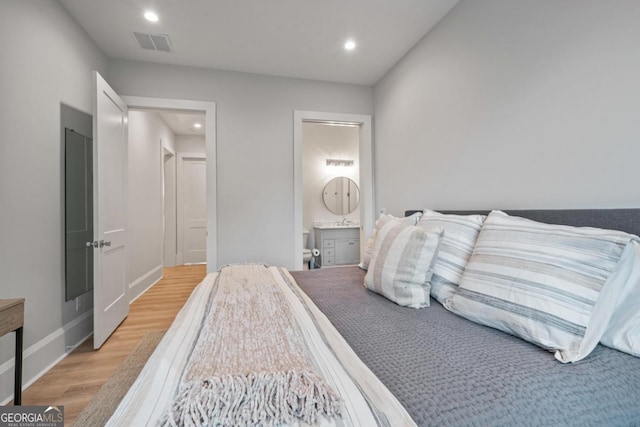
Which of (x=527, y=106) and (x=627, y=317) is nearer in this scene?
(x=627, y=317)

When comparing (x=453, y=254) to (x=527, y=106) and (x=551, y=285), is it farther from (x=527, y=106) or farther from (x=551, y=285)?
(x=527, y=106)

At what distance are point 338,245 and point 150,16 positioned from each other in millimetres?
3457

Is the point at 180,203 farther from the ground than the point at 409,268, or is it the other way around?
the point at 180,203

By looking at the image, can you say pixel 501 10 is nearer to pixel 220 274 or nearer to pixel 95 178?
pixel 220 274

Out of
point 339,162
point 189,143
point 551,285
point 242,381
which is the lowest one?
point 242,381

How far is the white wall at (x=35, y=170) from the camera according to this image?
1642 mm

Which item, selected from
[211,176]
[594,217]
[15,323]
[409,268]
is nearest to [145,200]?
[211,176]

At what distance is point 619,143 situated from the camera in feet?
4.08

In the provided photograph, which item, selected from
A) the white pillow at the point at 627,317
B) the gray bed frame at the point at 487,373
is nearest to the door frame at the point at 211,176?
the gray bed frame at the point at 487,373

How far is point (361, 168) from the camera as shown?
3.47 m

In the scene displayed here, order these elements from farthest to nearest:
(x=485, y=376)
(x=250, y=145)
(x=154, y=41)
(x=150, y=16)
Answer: (x=250, y=145)
(x=154, y=41)
(x=150, y=16)
(x=485, y=376)

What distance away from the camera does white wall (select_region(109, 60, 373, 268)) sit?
2.98m

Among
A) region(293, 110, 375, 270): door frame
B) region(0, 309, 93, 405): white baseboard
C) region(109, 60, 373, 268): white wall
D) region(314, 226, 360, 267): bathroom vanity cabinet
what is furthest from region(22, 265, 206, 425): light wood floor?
region(314, 226, 360, 267): bathroom vanity cabinet

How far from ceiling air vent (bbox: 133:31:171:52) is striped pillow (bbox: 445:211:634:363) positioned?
301 centimetres
